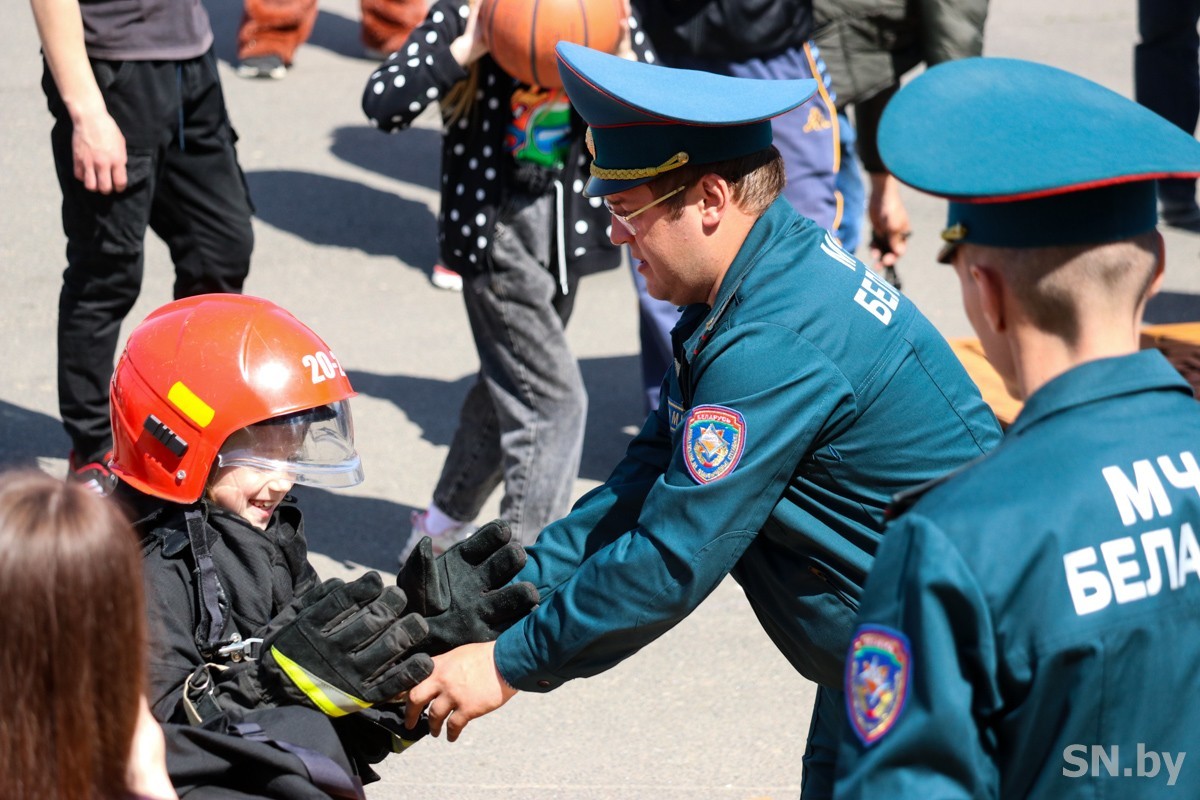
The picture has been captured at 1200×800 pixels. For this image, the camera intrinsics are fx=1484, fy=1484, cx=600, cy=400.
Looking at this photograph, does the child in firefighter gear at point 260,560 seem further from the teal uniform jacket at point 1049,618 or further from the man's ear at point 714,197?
the teal uniform jacket at point 1049,618

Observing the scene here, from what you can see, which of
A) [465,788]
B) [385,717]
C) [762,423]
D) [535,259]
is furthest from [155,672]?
[535,259]

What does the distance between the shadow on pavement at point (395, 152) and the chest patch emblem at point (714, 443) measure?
6.43 metres

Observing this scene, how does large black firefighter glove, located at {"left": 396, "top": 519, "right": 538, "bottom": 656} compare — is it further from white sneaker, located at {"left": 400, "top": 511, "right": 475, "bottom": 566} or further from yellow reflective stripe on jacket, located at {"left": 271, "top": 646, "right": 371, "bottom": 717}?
white sneaker, located at {"left": 400, "top": 511, "right": 475, "bottom": 566}

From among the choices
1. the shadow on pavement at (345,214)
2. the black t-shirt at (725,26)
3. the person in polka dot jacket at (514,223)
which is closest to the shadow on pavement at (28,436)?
the person in polka dot jacket at (514,223)

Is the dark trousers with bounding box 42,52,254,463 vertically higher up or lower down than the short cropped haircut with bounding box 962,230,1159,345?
lower down

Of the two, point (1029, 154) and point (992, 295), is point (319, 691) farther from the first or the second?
point (1029, 154)

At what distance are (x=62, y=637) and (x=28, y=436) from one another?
4.37m

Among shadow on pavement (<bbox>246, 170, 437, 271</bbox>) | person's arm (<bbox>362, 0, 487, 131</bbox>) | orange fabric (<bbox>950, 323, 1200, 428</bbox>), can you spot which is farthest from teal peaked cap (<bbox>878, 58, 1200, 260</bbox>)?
shadow on pavement (<bbox>246, 170, 437, 271</bbox>)

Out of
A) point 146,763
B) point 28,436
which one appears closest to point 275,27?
point 28,436

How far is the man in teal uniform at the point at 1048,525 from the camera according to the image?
5.53 feet

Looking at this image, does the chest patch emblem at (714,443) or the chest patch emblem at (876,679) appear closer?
the chest patch emblem at (876,679)

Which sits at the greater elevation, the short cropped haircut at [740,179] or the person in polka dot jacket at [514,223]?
the short cropped haircut at [740,179]

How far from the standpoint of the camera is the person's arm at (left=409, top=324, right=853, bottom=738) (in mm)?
2467

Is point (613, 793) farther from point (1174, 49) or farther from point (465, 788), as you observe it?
→ point (1174, 49)
